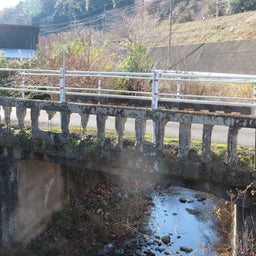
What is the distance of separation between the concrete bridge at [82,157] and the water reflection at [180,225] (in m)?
3.45

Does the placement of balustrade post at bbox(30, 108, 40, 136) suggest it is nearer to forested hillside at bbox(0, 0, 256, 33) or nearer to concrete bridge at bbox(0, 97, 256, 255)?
concrete bridge at bbox(0, 97, 256, 255)

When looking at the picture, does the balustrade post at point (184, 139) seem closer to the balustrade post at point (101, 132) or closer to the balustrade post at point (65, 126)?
the balustrade post at point (101, 132)

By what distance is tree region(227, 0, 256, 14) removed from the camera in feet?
121

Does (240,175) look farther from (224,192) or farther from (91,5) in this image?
(91,5)

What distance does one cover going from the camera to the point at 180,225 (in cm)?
1297

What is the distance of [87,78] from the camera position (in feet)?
48.3

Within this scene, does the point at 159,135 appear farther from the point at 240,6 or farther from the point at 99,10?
the point at 99,10

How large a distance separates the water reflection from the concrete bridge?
11.3ft

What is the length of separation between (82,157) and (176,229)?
6.08 metres

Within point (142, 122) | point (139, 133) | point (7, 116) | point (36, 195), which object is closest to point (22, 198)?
point (36, 195)

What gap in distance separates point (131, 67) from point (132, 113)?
10583 millimetres

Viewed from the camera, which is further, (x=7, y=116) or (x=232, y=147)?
(x=7, y=116)

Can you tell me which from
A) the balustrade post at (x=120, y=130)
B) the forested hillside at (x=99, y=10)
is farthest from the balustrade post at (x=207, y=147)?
the forested hillside at (x=99, y=10)

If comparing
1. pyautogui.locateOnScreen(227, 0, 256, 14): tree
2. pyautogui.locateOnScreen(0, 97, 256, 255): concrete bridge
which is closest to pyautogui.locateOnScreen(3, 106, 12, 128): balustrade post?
pyautogui.locateOnScreen(0, 97, 256, 255): concrete bridge
